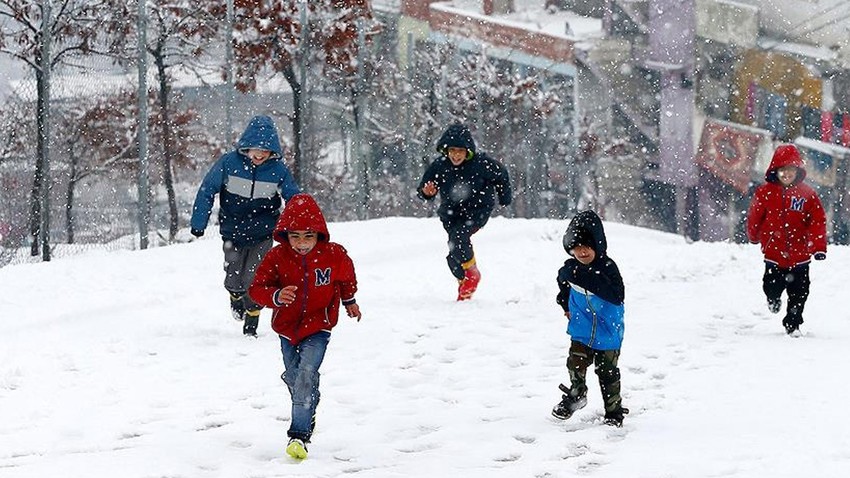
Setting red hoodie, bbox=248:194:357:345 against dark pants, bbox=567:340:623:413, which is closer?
red hoodie, bbox=248:194:357:345

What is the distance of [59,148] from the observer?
25.9m

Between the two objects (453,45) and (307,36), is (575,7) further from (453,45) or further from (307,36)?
(307,36)

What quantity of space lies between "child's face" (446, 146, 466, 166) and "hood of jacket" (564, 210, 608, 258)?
4.18 m

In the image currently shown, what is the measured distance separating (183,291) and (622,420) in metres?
6.51

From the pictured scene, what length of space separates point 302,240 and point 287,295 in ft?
0.97

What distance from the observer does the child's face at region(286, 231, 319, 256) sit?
5633mm

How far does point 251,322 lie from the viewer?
29.2 ft

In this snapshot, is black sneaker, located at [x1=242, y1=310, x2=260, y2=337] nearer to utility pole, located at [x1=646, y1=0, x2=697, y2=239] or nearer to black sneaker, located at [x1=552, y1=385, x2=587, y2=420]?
black sneaker, located at [x1=552, y1=385, x2=587, y2=420]

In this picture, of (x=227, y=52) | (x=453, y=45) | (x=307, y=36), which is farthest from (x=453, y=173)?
(x=453, y=45)

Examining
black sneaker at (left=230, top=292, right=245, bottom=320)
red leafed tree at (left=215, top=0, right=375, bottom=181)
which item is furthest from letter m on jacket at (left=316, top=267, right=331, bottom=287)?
red leafed tree at (left=215, top=0, right=375, bottom=181)

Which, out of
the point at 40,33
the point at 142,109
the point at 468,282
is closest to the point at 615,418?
the point at 468,282

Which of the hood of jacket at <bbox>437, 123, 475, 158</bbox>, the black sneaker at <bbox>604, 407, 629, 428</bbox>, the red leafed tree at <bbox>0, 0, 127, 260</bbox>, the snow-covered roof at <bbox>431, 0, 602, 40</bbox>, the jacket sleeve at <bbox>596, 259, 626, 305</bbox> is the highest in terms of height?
the snow-covered roof at <bbox>431, 0, 602, 40</bbox>

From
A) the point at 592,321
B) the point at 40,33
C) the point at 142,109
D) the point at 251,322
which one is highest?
the point at 40,33

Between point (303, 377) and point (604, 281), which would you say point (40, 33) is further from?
point (604, 281)
